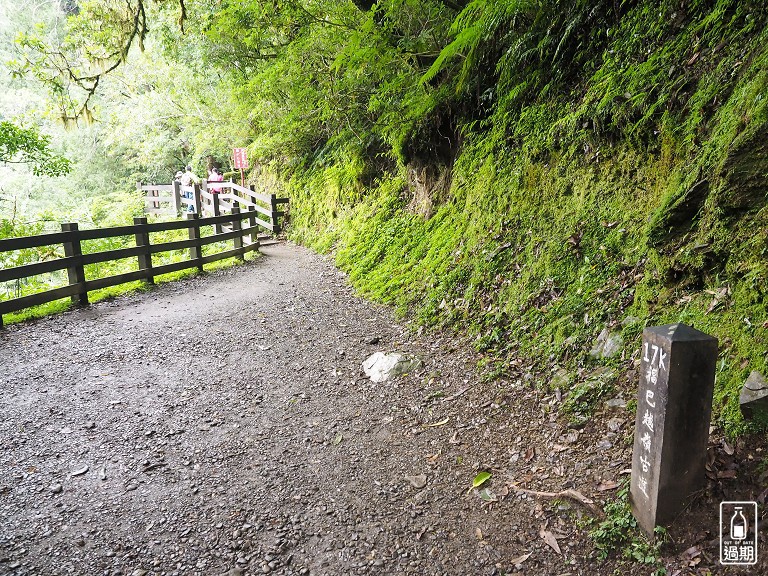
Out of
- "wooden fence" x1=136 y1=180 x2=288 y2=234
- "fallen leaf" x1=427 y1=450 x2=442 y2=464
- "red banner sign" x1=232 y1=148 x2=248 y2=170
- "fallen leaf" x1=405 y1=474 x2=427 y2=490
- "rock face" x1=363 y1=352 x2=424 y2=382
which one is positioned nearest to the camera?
"fallen leaf" x1=405 y1=474 x2=427 y2=490

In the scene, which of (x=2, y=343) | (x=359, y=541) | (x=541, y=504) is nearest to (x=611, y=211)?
(x=541, y=504)

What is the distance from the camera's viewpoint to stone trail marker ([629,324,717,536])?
2354 mm

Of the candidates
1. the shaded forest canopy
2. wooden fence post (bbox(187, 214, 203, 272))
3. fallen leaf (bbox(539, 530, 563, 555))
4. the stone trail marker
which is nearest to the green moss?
the shaded forest canopy

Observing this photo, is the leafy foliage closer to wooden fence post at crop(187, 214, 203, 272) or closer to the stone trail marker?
wooden fence post at crop(187, 214, 203, 272)

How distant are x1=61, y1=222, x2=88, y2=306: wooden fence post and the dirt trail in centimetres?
154

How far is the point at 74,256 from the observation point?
7.88m

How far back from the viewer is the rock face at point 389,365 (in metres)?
5.29

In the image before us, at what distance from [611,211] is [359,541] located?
3882 mm

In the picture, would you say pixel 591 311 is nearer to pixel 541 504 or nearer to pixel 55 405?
pixel 541 504

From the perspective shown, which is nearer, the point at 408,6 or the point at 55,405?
the point at 55,405

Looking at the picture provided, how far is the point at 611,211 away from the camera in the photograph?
4.71m

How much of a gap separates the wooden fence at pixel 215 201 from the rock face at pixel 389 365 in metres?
10.4

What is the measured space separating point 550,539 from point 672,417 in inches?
41.8

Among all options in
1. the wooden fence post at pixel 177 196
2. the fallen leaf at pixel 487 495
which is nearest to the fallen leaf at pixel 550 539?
the fallen leaf at pixel 487 495
